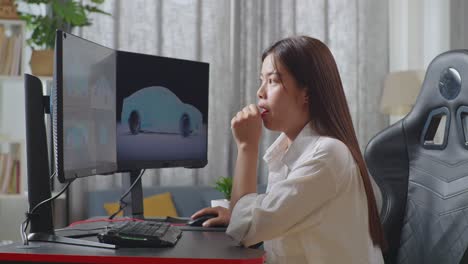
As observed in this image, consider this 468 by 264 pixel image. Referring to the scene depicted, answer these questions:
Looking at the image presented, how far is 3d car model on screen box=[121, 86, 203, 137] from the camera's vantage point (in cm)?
194

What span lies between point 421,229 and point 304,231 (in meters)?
0.43

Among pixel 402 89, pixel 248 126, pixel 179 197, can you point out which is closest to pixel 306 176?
pixel 248 126

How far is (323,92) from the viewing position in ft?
5.33

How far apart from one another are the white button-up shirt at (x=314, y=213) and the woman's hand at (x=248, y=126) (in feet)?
0.37

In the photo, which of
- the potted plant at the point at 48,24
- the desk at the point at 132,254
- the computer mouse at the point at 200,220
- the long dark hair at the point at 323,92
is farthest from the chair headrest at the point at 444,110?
the potted plant at the point at 48,24

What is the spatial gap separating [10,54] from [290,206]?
264 cm

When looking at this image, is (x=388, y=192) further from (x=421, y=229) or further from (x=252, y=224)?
(x=252, y=224)

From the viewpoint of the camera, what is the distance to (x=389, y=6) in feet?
15.8

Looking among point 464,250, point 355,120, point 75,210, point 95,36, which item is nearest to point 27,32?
point 95,36

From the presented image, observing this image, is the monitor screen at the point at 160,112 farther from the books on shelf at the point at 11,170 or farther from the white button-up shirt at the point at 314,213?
the books on shelf at the point at 11,170

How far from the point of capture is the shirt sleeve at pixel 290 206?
147 cm

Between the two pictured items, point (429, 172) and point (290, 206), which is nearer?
point (290, 206)

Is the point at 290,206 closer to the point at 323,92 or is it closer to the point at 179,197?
the point at 323,92

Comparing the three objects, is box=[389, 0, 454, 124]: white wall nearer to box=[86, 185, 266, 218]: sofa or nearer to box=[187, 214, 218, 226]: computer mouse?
box=[86, 185, 266, 218]: sofa
